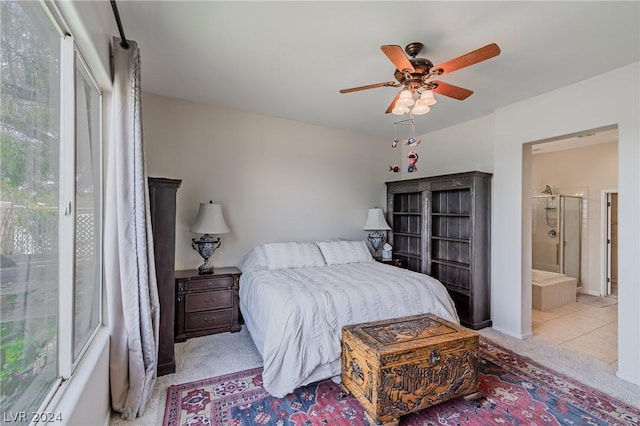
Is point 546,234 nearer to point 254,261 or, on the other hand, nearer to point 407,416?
point 407,416

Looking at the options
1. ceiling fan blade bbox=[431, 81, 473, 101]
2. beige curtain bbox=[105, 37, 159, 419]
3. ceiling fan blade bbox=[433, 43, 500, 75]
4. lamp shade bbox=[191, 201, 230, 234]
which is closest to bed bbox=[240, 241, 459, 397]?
lamp shade bbox=[191, 201, 230, 234]

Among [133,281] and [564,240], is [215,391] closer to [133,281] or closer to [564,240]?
[133,281]

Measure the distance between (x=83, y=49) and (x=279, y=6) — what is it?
1131mm

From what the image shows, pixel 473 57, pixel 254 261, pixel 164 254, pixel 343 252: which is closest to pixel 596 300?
pixel 343 252

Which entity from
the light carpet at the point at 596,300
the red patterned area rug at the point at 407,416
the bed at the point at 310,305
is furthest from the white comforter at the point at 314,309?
the light carpet at the point at 596,300

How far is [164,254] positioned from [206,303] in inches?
38.7

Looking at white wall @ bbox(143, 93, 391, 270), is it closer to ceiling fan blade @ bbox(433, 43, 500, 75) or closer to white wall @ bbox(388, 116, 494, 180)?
white wall @ bbox(388, 116, 494, 180)

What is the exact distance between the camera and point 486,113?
149 inches

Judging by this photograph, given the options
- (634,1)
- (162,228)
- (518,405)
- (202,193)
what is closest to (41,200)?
(162,228)

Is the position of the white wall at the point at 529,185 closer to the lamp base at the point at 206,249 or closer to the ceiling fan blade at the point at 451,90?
the ceiling fan blade at the point at 451,90

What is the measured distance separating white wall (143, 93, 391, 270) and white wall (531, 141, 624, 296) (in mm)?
3145

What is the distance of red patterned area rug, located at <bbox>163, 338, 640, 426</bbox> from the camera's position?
1945 mm

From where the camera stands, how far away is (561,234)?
5.52 meters

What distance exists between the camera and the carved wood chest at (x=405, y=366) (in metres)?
1.82
